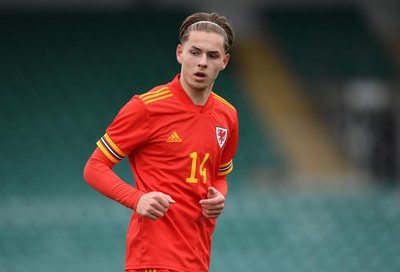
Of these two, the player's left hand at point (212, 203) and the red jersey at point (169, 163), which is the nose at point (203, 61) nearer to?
the red jersey at point (169, 163)

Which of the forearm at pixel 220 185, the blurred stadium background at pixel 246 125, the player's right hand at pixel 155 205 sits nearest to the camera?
the player's right hand at pixel 155 205

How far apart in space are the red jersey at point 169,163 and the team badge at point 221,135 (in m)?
0.03

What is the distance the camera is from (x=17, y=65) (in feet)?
34.1

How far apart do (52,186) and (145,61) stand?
2.35 metres

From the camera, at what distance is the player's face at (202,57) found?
3359 mm

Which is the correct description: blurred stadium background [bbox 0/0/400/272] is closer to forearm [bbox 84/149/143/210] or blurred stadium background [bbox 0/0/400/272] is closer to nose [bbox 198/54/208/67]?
forearm [bbox 84/149/143/210]

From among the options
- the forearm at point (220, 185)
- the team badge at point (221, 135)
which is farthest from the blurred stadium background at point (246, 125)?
the team badge at point (221, 135)

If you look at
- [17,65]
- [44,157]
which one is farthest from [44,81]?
[44,157]

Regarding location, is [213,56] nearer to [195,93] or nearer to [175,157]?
[195,93]

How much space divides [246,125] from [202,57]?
718 centimetres

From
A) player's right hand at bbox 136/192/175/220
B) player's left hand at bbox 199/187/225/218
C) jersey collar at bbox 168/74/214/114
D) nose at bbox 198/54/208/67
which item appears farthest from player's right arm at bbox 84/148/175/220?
nose at bbox 198/54/208/67

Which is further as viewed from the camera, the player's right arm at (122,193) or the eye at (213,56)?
the eye at (213,56)

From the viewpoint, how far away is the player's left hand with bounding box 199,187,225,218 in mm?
3316

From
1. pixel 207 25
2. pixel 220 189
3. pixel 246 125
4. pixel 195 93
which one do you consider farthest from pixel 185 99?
pixel 246 125
